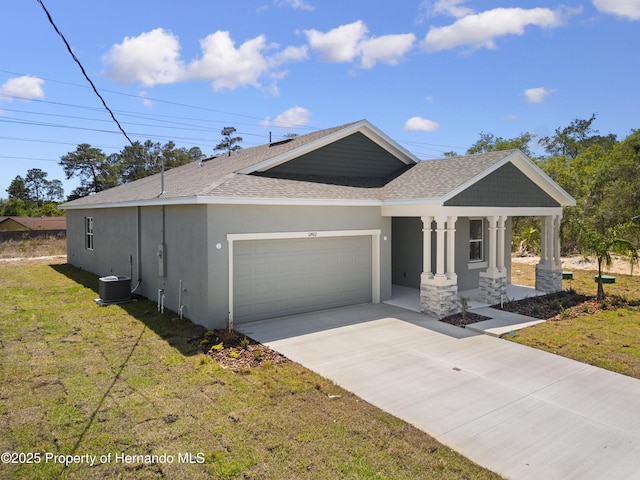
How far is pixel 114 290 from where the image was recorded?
1198 centimetres

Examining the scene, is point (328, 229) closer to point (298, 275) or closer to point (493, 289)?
point (298, 275)

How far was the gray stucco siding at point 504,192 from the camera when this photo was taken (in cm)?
1112

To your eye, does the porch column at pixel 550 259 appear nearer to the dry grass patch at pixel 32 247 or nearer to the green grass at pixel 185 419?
the green grass at pixel 185 419

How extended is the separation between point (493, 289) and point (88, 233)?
17.2 metres

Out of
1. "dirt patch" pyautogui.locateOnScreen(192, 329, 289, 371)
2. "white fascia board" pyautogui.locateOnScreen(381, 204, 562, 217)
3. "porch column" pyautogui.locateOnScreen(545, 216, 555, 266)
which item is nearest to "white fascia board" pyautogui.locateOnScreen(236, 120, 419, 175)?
"white fascia board" pyautogui.locateOnScreen(381, 204, 562, 217)

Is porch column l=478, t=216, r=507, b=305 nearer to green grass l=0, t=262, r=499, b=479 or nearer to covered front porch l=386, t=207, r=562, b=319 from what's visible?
covered front porch l=386, t=207, r=562, b=319

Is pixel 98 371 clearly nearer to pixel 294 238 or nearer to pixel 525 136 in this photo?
pixel 294 238

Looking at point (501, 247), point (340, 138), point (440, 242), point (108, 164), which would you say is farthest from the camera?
point (108, 164)

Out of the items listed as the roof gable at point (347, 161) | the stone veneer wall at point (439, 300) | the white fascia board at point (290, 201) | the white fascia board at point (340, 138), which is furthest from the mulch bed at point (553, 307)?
the white fascia board at point (340, 138)

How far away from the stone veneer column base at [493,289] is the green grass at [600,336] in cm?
176

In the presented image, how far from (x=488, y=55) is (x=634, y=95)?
23.2 meters

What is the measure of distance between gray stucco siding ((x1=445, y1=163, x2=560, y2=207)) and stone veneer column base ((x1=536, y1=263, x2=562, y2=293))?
7.30 ft

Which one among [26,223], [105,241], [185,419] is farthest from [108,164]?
[185,419]

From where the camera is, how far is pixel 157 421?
17.1ft
